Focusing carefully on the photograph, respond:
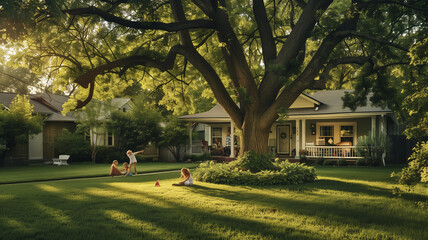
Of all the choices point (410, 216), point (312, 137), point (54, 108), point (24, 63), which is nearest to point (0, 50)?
point (24, 63)

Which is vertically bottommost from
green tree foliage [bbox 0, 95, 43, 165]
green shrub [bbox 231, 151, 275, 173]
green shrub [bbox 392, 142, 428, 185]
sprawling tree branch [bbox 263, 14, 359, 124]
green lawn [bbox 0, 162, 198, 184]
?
green lawn [bbox 0, 162, 198, 184]

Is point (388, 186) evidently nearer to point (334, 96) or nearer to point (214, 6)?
point (214, 6)

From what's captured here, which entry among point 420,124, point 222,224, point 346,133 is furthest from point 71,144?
point 420,124

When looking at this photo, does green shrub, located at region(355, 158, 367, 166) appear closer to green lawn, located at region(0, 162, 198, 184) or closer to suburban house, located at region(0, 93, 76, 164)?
green lawn, located at region(0, 162, 198, 184)

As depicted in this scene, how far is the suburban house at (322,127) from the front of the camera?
23.2 metres

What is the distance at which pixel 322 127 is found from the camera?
26062 millimetres

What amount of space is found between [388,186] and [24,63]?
582 inches

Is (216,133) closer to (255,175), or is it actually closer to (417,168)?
(255,175)

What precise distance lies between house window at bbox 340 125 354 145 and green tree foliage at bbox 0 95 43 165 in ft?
68.7

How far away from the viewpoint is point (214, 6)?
1246 cm

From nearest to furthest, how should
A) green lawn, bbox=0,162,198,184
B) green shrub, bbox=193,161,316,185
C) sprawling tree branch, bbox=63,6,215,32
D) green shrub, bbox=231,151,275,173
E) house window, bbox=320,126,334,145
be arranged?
1. sprawling tree branch, bbox=63,6,215,32
2. green shrub, bbox=193,161,316,185
3. green shrub, bbox=231,151,275,173
4. green lawn, bbox=0,162,198,184
5. house window, bbox=320,126,334,145

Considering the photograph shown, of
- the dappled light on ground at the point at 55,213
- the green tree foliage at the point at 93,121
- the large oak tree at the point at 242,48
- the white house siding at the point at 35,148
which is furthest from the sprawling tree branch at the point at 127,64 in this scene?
the white house siding at the point at 35,148

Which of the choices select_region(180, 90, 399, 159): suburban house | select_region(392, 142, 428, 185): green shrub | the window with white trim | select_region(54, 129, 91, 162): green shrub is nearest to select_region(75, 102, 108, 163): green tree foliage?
select_region(54, 129, 91, 162): green shrub

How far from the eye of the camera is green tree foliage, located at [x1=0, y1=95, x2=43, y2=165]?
23.3 meters
